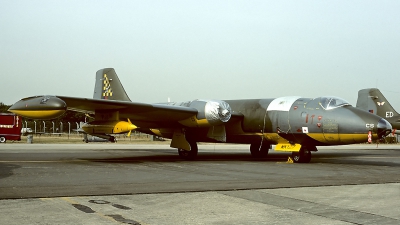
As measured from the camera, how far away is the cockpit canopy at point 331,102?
64.3 ft

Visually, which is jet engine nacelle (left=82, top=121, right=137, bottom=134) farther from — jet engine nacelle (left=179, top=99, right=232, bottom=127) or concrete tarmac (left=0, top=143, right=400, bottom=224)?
concrete tarmac (left=0, top=143, right=400, bottom=224)

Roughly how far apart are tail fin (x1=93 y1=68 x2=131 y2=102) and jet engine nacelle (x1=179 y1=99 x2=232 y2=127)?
6980 millimetres

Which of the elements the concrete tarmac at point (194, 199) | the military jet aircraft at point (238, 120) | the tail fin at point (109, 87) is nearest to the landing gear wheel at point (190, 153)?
the military jet aircraft at point (238, 120)

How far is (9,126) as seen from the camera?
4606 centimetres

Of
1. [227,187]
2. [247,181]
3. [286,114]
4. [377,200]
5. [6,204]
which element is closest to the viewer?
[6,204]

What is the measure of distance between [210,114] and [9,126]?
106 ft

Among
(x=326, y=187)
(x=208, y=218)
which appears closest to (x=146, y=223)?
(x=208, y=218)

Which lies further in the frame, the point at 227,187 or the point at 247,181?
the point at 247,181

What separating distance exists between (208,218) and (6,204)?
365cm

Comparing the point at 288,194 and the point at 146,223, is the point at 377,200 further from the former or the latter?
the point at 146,223

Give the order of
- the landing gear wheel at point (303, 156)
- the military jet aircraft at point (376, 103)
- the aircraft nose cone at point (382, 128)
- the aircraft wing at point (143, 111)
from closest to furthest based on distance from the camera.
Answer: the aircraft wing at point (143, 111) → the aircraft nose cone at point (382, 128) → the landing gear wheel at point (303, 156) → the military jet aircraft at point (376, 103)

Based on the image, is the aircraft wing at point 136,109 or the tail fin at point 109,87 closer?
the aircraft wing at point 136,109

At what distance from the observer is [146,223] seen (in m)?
6.61

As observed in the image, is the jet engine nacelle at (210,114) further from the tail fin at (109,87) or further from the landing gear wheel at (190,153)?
the tail fin at (109,87)
